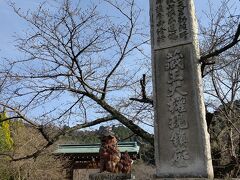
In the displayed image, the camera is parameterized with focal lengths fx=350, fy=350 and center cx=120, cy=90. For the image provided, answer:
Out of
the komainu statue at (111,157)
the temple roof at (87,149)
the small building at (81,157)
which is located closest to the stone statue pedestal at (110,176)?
the komainu statue at (111,157)

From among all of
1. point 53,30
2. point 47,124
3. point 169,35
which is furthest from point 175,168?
point 53,30

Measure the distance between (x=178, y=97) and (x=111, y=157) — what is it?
7.65ft

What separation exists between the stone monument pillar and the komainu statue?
1847 mm

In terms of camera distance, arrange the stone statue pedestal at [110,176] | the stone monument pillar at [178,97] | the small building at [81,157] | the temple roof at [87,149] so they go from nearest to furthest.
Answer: the stone monument pillar at [178,97], the stone statue pedestal at [110,176], the small building at [81,157], the temple roof at [87,149]

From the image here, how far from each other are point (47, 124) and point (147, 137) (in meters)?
2.61

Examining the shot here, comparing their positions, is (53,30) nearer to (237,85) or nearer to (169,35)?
(169,35)

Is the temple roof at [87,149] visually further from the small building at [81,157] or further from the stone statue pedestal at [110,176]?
the stone statue pedestal at [110,176]

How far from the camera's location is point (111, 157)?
725cm

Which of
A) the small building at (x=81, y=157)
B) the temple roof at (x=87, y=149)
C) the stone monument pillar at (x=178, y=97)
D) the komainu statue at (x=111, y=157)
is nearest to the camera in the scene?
the stone monument pillar at (x=178, y=97)

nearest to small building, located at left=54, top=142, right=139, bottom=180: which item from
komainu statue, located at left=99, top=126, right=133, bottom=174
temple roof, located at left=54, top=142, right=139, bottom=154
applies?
temple roof, located at left=54, top=142, right=139, bottom=154

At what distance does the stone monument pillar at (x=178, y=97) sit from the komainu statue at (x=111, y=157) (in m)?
1.85

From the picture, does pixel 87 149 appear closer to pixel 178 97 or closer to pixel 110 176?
pixel 110 176

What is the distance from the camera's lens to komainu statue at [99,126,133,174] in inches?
283

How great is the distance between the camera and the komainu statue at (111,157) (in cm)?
718
